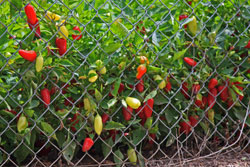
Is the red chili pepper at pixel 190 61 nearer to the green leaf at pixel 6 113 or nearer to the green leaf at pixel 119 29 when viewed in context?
the green leaf at pixel 119 29

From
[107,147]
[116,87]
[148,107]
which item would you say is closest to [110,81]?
[116,87]

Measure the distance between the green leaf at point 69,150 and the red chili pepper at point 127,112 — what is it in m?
0.30

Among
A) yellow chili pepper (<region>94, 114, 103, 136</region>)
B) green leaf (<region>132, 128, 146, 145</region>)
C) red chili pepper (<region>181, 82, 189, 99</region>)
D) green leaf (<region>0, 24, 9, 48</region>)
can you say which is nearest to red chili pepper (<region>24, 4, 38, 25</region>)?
green leaf (<region>0, 24, 9, 48</region>)

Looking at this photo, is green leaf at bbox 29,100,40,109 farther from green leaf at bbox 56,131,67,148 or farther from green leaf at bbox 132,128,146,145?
green leaf at bbox 132,128,146,145

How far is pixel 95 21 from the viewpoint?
2.22 meters

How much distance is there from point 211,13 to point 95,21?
2.43 feet

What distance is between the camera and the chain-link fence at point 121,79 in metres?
2.07

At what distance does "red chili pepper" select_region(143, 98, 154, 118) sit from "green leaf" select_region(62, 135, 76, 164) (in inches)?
16.2

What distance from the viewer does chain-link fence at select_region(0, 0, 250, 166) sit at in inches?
81.5

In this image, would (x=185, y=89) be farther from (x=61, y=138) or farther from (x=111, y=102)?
(x=61, y=138)

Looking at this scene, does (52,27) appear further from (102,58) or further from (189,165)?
(189,165)

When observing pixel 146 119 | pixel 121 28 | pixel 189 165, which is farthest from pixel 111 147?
pixel 121 28

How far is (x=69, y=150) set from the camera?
2.22 meters

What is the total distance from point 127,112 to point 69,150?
0.35 meters
